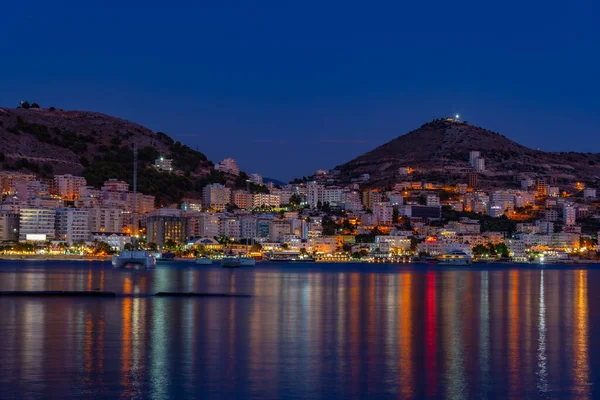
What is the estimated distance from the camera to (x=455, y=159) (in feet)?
538

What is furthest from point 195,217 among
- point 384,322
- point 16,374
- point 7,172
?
point 16,374

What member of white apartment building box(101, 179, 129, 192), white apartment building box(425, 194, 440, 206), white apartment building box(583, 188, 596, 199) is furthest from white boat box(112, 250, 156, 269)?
white apartment building box(583, 188, 596, 199)

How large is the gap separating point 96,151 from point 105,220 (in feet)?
121

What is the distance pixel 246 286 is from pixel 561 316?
19.1 m

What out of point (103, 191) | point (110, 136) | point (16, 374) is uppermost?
point (110, 136)

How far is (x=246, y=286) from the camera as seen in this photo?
45.0m

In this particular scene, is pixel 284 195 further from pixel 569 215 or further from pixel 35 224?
pixel 35 224

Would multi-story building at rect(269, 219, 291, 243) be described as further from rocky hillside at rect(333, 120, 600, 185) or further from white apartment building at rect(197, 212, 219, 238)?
rocky hillside at rect(333, 120, 600, 185)

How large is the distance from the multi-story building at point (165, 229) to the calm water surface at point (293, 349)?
245 feet

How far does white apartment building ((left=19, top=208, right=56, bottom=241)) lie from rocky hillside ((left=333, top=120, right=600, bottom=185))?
6586 centimetres

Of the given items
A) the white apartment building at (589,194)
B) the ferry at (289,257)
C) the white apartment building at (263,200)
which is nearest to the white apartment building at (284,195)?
the white apartment building at (263,200)

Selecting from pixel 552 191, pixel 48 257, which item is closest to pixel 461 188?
pixel 552 191

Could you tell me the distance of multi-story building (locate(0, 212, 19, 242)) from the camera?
10225 cm

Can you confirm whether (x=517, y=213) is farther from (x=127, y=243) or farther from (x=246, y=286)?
(x=246, y=286)
